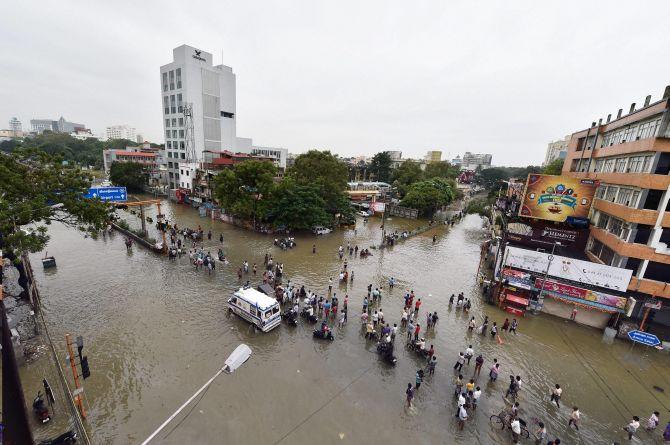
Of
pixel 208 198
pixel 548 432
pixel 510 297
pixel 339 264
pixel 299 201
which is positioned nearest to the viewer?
pixel 548 432

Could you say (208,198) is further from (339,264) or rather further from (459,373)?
(459,373)

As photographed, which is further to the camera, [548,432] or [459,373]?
[459,373]

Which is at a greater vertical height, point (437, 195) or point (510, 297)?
point (437, 195)

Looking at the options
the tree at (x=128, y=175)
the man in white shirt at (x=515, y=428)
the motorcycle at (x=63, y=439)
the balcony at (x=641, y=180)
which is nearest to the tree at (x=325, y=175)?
the balcony at (x=641, y=180)

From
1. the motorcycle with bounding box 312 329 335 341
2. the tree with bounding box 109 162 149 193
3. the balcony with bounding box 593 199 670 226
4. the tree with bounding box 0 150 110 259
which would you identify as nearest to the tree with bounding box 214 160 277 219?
the tree with bounding box 0 150 110 259

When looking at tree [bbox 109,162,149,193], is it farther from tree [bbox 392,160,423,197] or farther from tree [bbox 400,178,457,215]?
tree [bbox 392,160,423,197]

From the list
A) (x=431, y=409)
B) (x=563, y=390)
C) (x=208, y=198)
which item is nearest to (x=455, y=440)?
(x=431, y=409)

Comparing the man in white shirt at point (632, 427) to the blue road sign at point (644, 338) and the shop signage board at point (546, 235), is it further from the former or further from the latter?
the shop signage board at point (546, 235)
